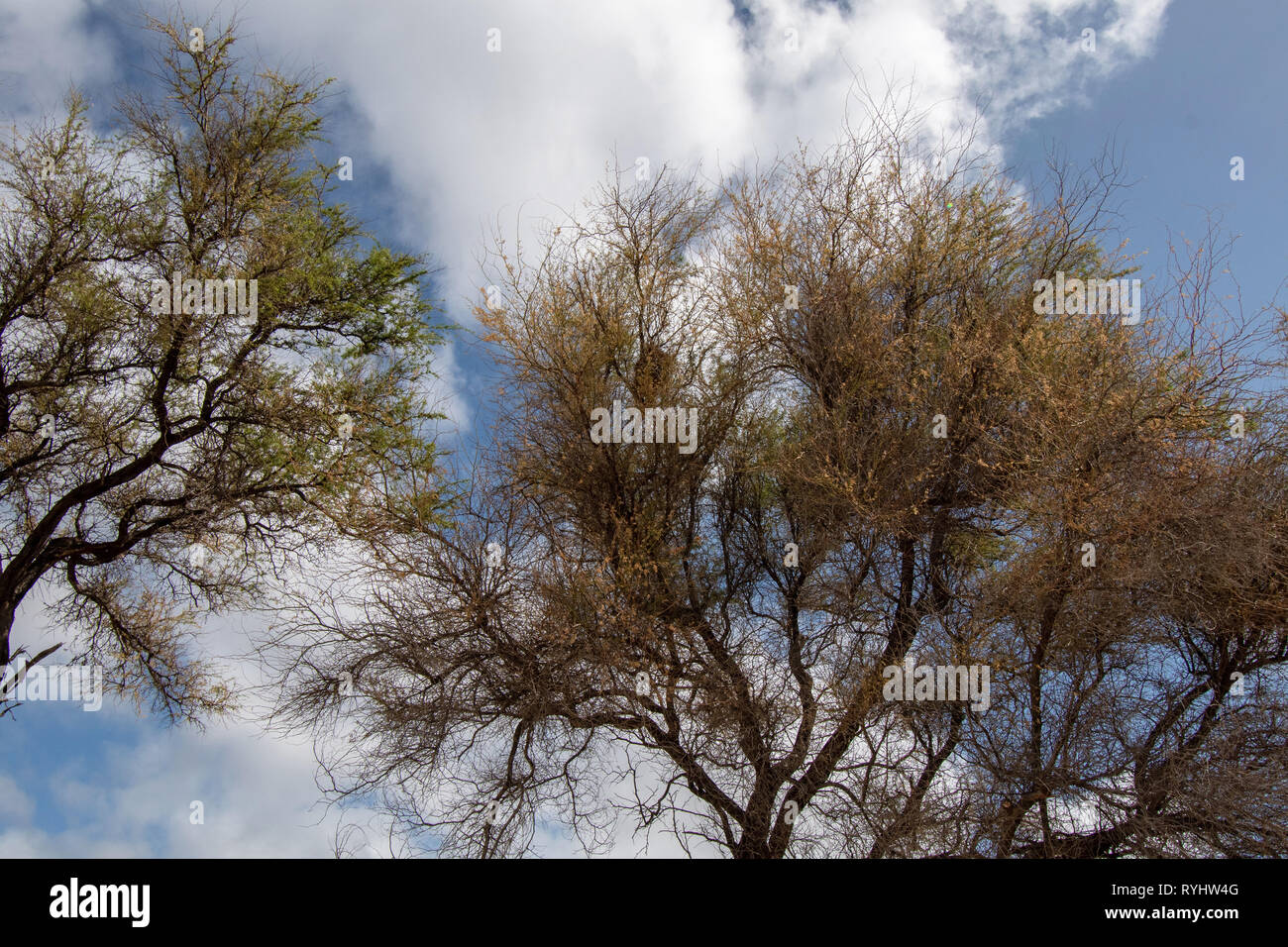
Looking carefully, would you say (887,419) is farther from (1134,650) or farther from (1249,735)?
(1249,735)

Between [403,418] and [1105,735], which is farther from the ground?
[403,418]

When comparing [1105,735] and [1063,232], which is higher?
[1063,232]

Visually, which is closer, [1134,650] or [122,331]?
[1134,650]

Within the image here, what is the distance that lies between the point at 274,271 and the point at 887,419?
10.4 metres

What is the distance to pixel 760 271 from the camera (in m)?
12.2

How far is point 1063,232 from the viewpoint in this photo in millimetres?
11945

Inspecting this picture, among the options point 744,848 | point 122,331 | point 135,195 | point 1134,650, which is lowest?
point 744,848

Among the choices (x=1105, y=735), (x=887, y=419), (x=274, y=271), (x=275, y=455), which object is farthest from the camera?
(x=275, y=455)

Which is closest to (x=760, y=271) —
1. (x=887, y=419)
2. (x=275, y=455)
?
(x=887, y=419)

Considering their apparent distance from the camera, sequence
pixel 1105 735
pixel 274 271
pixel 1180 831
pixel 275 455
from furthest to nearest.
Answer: pixel 275 455 < pixel 274 271 < pixel 1105 735 < pixel 1180 831

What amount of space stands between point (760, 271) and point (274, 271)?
826 centimetres

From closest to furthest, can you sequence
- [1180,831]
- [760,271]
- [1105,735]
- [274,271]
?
[1180,831], [1105,735], [760,271], [274,271]

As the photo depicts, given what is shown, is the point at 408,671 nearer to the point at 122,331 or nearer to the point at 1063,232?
the point at 122,331

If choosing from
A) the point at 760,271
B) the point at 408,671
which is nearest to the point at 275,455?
the point at 408,671
